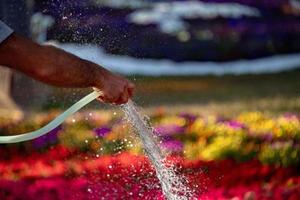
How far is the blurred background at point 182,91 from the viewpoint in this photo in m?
5.39

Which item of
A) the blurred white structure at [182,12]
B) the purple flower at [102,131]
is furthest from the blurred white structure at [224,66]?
the purple flower at [102,131]

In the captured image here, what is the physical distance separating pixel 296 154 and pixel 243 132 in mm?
635

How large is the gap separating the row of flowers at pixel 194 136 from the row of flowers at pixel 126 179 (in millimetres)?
146

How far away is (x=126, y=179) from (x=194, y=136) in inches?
63.8

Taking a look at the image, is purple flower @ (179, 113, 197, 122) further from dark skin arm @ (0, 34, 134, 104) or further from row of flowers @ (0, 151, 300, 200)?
dark skin arm @ (0, 34, 134, 104)

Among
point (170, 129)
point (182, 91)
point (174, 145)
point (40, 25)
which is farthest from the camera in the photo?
point (182, 91)

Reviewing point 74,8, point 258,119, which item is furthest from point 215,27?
point 74,8

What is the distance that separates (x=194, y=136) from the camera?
247 inches

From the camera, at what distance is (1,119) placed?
22.2 feet

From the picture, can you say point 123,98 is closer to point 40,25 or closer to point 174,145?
point 174,145

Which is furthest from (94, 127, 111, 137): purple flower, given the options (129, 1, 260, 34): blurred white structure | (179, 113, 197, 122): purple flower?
(129, 1, 260, 34): blurred white structure

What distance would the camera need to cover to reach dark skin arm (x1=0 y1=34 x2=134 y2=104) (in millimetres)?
2963

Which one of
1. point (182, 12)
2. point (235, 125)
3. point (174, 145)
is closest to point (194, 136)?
point (235, 125)

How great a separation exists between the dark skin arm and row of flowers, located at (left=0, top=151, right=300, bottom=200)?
108 cm
